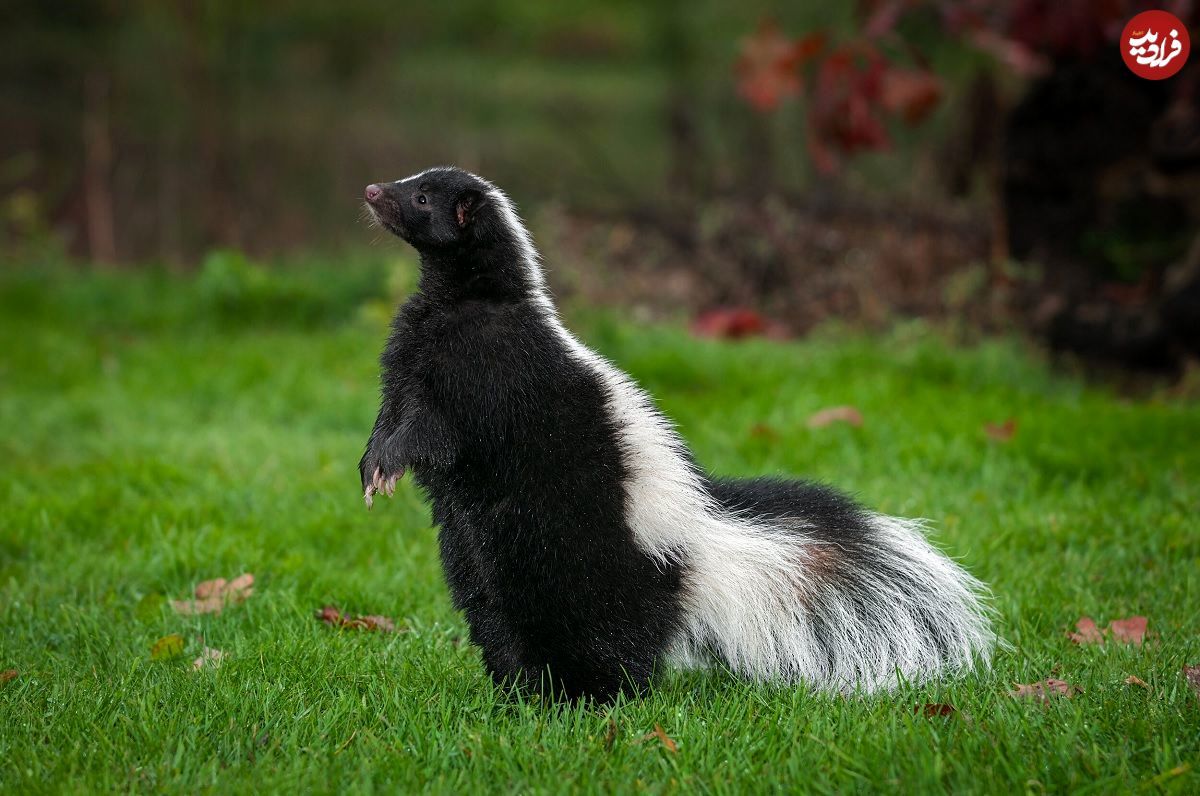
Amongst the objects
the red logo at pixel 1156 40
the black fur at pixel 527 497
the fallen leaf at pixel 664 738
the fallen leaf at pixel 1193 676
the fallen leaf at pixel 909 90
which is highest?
the red logo at pixel 1156 40

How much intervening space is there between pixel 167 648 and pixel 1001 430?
4.01m

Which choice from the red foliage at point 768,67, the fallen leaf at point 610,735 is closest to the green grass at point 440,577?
the fallen leaf at point 610,735

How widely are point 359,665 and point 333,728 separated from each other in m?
0.44

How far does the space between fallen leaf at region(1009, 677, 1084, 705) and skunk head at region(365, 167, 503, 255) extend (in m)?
1.84

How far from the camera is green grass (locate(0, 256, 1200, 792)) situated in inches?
104

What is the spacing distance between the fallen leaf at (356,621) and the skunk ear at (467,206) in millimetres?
1303

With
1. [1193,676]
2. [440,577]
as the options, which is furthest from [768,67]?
[1193,676]

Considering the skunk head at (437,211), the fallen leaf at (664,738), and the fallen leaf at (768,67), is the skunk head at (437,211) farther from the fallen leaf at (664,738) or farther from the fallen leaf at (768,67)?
the fallen leaf at (768,67)

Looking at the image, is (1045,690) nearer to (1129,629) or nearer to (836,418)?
(1129,629)

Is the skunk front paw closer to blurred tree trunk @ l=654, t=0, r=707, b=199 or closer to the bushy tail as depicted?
the bushy tail

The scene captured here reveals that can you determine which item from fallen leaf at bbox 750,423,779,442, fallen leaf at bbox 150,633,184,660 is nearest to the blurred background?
fallen leaf at bbox 750,423,779,442

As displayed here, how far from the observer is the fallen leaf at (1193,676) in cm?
291

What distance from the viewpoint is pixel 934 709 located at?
2.92 m

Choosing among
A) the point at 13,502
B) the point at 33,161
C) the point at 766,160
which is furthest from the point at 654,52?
the point at 13,502
